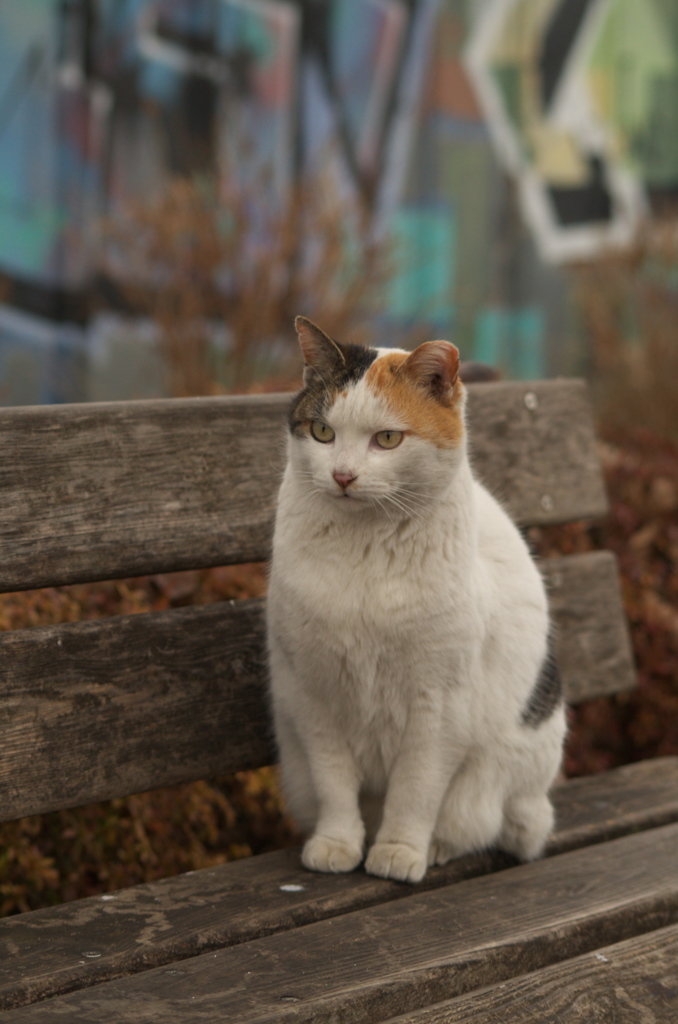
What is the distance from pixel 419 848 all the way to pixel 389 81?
17.1 feet

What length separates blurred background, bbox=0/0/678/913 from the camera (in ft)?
9.46

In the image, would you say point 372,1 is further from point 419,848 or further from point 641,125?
point 419,848

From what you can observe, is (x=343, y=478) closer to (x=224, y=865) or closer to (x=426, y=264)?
(x=224, y=865)

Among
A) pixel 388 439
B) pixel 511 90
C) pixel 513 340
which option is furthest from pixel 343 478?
pixel 511 90

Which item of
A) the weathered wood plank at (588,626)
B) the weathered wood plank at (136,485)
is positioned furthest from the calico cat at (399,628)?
the weathered wood plank at (588,626)

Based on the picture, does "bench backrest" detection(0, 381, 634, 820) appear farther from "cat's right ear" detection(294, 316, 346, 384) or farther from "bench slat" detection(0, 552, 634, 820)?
"cat's right ear" detection(294, 316, 346, 384)

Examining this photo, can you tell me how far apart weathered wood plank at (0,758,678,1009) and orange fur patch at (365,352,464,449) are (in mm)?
677

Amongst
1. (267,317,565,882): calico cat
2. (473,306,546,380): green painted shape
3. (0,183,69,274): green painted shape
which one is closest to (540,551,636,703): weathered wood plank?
(267,317,565,882): calico cat

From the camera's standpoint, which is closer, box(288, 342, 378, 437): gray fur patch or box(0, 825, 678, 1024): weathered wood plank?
box(0, 825, 678, 1024): weathered wood plank

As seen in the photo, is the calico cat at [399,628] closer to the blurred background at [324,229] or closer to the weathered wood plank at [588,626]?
the weathered wood plank at [588,626]

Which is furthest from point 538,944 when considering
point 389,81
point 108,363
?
point 389,81

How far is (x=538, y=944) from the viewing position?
141 cm

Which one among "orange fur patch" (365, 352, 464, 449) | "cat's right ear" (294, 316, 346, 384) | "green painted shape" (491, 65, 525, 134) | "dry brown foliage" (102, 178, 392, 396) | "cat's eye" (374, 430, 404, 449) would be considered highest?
"green painted shape" (491, 65, 525, 134)

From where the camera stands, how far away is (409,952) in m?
1.35
